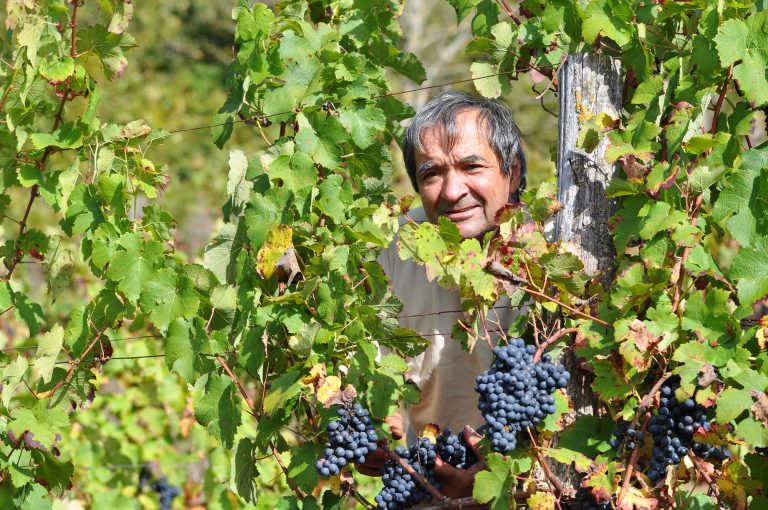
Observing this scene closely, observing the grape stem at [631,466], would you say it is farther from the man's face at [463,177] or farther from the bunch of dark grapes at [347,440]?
the man's face at [463,177]

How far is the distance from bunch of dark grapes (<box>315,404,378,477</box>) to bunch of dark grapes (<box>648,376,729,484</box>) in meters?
0.67

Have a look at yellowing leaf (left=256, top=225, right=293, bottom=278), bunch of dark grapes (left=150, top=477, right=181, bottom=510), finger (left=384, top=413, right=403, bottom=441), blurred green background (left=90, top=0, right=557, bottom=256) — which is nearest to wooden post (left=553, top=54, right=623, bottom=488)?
finger (left=384, top=413, right=403, bottom=441)

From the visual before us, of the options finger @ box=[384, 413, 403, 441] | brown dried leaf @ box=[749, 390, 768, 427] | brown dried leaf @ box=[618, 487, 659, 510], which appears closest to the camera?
brown dried leaf @ box=[749, 390, 768, 427]

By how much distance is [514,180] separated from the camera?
3.31m

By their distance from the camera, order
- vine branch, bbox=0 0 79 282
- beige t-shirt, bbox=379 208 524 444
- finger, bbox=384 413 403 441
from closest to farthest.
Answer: finger, bbox=384 413 403 441, vine branch, bbox=0 0 79 282, beige t-shirt, bbox=379 208 524 444

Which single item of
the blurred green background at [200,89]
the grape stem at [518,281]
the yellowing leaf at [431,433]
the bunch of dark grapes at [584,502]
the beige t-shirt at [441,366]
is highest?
the grape stem at [518,281]

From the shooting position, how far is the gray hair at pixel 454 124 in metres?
3.15

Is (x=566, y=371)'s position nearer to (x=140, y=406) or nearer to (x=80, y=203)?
(x=80, y=203)

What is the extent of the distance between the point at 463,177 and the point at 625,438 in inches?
40.9

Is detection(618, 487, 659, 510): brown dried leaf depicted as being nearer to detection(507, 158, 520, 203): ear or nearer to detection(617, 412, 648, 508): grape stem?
detection(617, 412, 648, 508): grape stem

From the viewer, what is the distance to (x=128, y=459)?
5.11 m

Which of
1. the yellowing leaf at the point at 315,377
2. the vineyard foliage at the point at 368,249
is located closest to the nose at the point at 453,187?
the vineyard foliage at the point at 368,249

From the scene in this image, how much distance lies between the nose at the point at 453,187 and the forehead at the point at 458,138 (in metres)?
0.07

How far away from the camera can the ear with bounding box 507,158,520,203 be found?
3.28 m
